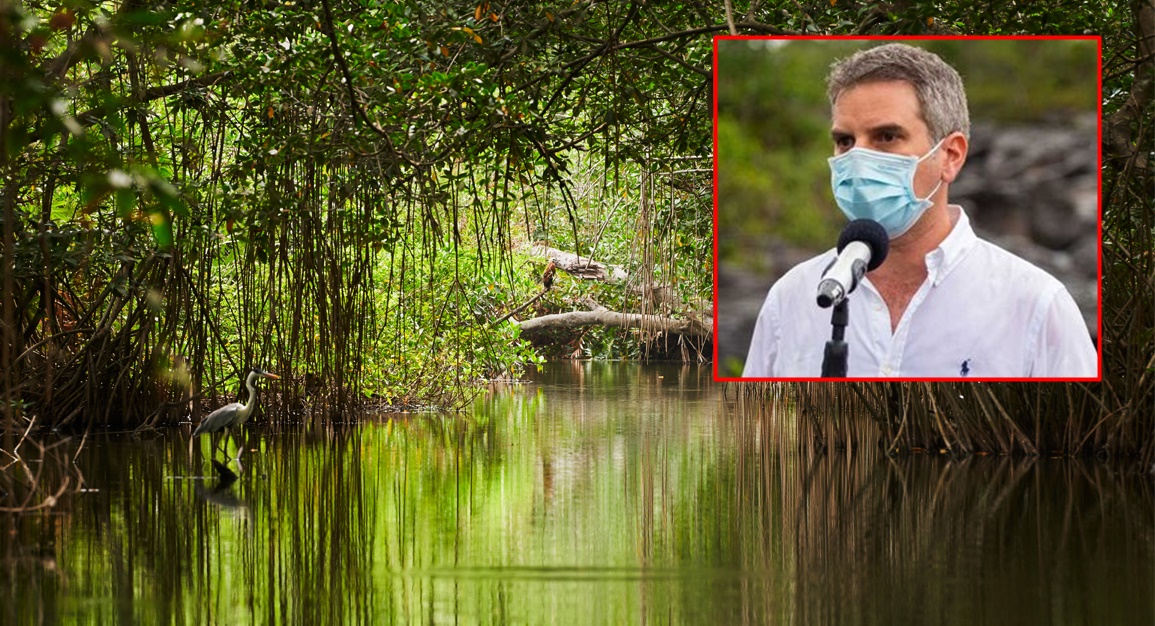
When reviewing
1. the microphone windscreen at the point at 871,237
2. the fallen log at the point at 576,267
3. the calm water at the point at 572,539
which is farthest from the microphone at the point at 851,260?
the fallen log at the point at 576,267

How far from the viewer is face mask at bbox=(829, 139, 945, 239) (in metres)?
5.13

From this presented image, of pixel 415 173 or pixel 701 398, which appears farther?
pixel 701 398

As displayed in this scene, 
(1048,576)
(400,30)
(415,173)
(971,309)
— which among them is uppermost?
(400,30)

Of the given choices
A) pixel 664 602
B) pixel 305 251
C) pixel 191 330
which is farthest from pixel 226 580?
pixel 191 330

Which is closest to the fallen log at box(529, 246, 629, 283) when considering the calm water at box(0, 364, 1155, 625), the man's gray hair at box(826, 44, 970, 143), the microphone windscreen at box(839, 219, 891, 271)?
the calm water at box(0, 364, 1155, 625)

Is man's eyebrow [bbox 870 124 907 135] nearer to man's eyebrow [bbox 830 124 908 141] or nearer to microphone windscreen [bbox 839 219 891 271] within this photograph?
man's eyebrow [bbox 830 124 908 141]

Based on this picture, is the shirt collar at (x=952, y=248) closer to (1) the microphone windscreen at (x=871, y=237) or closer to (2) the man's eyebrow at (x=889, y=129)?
(1) the microphone windscreen at (x=871, y=237)

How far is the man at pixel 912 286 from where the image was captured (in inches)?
202

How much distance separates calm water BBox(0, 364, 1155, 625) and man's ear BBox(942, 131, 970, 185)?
1266 mm

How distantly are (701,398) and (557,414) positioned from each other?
2656mm

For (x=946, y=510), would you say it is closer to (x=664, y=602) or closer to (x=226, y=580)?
(x=664, y=602)

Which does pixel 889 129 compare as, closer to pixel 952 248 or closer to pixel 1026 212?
pixel 952 248

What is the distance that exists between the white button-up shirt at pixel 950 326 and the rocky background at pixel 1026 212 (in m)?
0.05

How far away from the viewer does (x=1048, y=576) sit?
4.59 m
